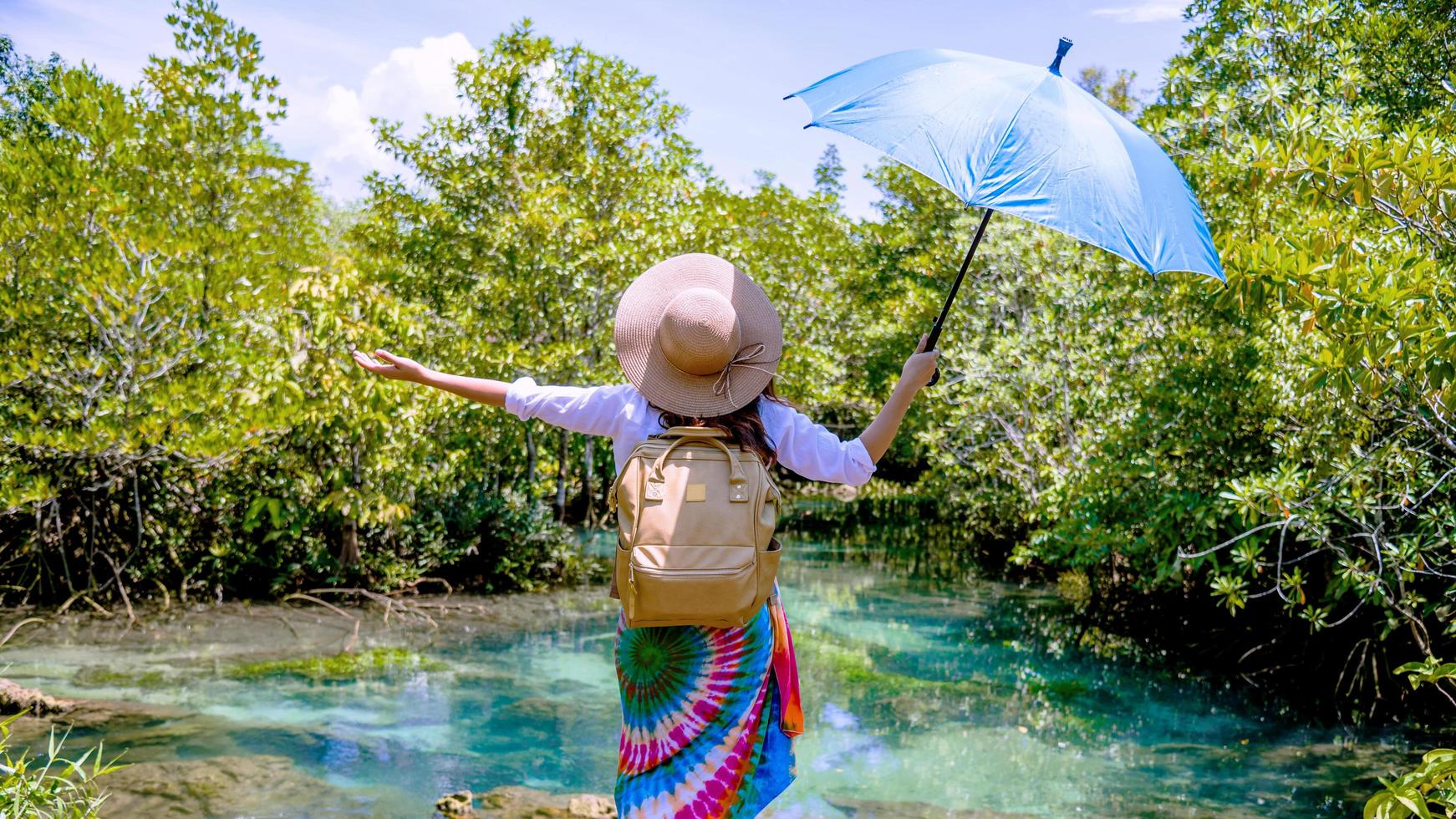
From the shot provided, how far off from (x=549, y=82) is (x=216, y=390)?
5.33 metres

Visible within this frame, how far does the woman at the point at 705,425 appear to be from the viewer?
264cm

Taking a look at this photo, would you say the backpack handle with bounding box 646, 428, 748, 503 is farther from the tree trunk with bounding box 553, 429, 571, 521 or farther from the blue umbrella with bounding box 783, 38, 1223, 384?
the tree trunk with bounding box 553, 429, 571, 521

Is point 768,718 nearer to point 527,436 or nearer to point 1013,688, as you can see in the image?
point 1013,688

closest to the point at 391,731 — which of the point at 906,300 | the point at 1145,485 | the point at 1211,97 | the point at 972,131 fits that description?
the point at 972,131

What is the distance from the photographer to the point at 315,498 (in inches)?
350

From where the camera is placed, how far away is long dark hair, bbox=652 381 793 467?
264 centimetres

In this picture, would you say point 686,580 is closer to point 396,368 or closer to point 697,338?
point 697,338

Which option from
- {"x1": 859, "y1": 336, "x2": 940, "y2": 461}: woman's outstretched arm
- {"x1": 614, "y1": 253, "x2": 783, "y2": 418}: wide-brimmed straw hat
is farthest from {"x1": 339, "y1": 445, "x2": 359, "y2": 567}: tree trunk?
{"x1": 859, "y1": 336, "x2": 940, "y2": 461}: woman's outstretched arm

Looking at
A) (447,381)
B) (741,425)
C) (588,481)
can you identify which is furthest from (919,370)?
(588,481)

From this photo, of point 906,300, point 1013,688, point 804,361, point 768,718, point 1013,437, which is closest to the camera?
point 768,718

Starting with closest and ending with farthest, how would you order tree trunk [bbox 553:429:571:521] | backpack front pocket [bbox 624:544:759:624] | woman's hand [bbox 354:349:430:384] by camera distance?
backpack front pocket [bbox 624:544:759:624] < woman's hand [bbox 354:349:430:384] < tree trunk [bbox 553:429:571:521]

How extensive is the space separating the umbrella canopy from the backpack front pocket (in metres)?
1.04

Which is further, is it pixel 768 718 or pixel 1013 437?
pixel 1013 437

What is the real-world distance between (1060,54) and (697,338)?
1.33 metres
